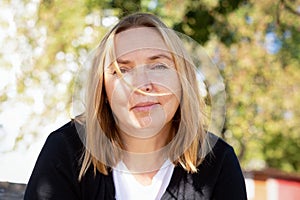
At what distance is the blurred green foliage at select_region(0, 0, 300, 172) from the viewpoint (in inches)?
158

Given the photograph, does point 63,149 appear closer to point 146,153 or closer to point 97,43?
point 146,153

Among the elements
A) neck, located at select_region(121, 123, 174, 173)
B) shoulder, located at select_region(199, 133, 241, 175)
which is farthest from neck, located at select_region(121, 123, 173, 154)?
shoulder, located at select_region(199, 133, 241, 175)

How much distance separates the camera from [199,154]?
1646mm

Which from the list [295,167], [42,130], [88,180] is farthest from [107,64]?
[295,167]

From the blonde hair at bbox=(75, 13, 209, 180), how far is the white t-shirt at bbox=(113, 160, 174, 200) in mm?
37

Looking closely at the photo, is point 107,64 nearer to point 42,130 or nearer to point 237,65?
point 42,130

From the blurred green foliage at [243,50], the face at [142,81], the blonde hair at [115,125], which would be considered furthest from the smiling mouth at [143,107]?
the blurred green foliage at [243,50]

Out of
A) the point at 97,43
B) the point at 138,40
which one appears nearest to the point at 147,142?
the point at 138,40

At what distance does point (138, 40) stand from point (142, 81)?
11cm

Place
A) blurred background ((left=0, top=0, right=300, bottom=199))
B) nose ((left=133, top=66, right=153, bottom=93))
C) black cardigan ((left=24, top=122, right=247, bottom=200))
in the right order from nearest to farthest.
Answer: nose ((left=133, top=66, right=153, bottom=93)), black cardigan ((left=24, top=122, right=247, bottom=200)), blurred background ((left=0, top=0, right=300, bottom=199))

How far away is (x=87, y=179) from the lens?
1.57m

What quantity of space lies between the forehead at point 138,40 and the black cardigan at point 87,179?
300mm

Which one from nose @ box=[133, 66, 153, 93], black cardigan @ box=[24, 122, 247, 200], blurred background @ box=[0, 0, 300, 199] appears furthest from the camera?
blurred background @ box=[0, 0, 300, 199]

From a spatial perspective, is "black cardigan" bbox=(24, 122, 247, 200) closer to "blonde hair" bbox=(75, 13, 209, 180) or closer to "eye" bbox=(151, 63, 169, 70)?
"blonde hair" bbox=(75, 13, 209, 180)
